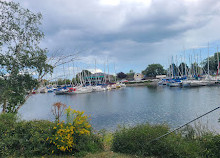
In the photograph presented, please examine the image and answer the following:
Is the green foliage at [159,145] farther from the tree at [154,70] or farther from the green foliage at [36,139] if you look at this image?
the tree at [154,70]

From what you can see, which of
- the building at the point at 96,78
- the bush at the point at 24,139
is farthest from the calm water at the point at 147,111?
the building at the point at 96,78

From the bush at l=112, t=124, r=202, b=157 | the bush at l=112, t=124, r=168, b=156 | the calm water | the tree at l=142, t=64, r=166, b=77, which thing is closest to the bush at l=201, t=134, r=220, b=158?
the bush at l=112, t=124, r=202, b=157

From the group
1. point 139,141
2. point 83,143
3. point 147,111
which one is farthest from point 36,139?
point 147,111

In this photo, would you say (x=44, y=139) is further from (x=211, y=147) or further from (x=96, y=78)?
(x=96, y=78)

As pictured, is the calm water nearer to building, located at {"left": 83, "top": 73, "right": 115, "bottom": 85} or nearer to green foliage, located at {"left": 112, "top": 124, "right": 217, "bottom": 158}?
green foliage, located at {"left": 112, "top": 124, "right": 217, "bottom": 158}

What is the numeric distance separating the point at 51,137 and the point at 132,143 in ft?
9.65

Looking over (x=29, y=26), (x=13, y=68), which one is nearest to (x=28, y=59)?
(x=13, y=68)

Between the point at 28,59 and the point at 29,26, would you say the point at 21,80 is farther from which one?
the point at 29,26

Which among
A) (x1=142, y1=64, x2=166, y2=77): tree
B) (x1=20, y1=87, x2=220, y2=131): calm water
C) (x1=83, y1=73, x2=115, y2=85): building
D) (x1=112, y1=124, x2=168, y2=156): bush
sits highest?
(x1=142, y1=64, x2=166, y2=77): tree

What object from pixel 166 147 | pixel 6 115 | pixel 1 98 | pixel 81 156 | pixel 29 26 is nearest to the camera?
pixel 166 147

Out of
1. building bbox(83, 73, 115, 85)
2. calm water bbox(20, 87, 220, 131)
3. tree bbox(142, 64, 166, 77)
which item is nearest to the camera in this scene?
calm water bbox(20, 87, 220, 131)

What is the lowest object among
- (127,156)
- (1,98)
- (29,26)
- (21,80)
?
(127,156)

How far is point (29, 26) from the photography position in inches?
352

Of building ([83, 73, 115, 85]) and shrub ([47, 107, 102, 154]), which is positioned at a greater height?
building ([83, 73, 115, 85])
